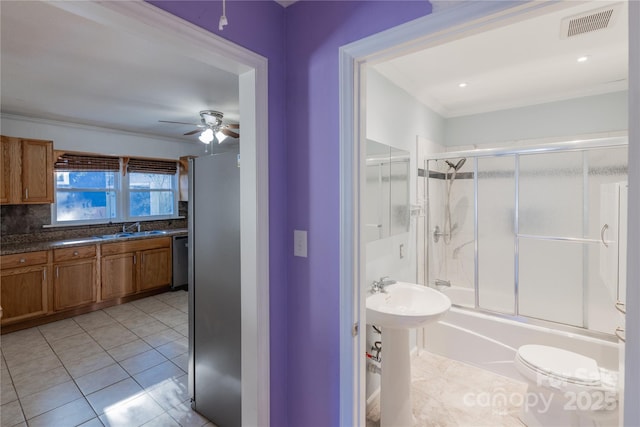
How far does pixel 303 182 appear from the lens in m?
1.45

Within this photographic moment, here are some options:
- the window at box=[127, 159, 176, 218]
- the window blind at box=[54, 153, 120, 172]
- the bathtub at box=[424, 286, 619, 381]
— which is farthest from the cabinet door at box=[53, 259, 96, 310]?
the bathtub at box=[424, 286, 619, 381]

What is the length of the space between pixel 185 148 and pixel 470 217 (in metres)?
4.69

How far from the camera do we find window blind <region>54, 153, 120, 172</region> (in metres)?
3.98

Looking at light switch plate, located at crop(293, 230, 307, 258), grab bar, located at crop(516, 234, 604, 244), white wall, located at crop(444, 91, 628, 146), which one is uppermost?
white wall, located at crop(444, 91, 628, 146)

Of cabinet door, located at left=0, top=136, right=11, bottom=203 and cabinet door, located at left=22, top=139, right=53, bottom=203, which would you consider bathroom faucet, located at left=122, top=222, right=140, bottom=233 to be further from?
cabinet door, located at left=0, top=136, right=11, bottom=203

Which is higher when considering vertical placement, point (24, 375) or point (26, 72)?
point (26, 72)

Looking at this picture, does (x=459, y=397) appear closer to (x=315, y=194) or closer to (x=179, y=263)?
(x=315, y=194)

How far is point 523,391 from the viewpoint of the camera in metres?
2.34

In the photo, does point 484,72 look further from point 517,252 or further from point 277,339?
point 277,339

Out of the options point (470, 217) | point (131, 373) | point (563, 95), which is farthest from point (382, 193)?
point (131, 373)

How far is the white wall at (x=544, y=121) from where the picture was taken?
281 centimetres

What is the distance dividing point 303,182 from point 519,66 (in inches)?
84.6

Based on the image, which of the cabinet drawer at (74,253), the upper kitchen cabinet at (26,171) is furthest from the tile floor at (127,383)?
the upper kitchen cabinet at (26,171)

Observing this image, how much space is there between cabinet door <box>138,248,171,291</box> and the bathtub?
3835 mm
